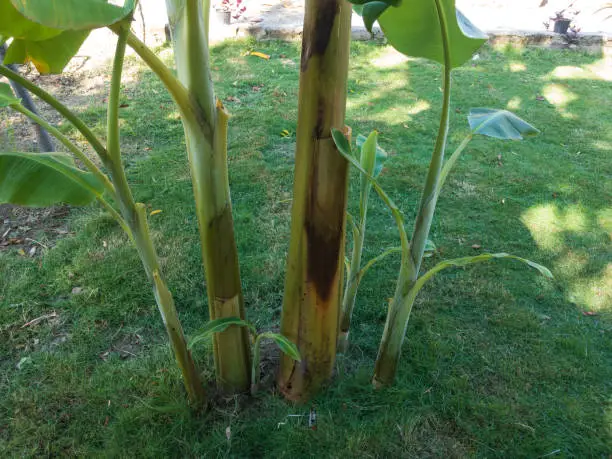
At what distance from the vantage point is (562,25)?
6840 millimetres

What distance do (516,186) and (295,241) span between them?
2.56 meters

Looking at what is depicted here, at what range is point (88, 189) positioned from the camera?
4.53 ft

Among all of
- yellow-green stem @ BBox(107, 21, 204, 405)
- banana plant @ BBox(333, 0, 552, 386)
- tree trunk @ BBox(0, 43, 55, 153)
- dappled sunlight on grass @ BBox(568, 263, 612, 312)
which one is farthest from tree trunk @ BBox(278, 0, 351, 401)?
tree trunk @ BBox(0, 43, 55, 153)

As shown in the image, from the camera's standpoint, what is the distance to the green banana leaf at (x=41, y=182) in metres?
1.33

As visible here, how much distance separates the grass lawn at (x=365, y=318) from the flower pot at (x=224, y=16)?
3106 mm

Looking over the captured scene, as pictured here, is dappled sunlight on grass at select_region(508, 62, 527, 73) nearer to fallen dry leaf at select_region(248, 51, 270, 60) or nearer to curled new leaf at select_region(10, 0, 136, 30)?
fallen dry leaf at select_region(248, 51, 270, 60)

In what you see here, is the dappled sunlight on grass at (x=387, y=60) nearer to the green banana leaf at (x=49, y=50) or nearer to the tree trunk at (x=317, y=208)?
the tree trunk at (x=317, y=208)

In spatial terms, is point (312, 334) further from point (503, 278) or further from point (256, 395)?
point (503, 278)

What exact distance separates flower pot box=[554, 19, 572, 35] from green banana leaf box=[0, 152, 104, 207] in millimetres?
7564

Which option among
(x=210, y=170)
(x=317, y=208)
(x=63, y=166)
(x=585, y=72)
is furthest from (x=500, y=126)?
(x=585, y=72)

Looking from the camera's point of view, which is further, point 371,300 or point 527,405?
point 371,300

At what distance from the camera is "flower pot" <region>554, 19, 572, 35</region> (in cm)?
680

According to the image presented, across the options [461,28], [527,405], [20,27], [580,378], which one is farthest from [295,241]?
[580,378]

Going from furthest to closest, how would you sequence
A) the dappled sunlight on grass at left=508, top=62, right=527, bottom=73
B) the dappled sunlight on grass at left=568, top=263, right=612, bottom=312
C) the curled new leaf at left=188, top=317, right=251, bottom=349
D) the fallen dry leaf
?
1. the fallen dry leaf
2. the dappled sunlight on grass at left=508, top=62, right=527, bottom=73
3. the dappled sunlight on grass at left=568, top=263, right=612, bottom=312
4. the curled new leaf at left=188, top=317, right=251, bottom=349
